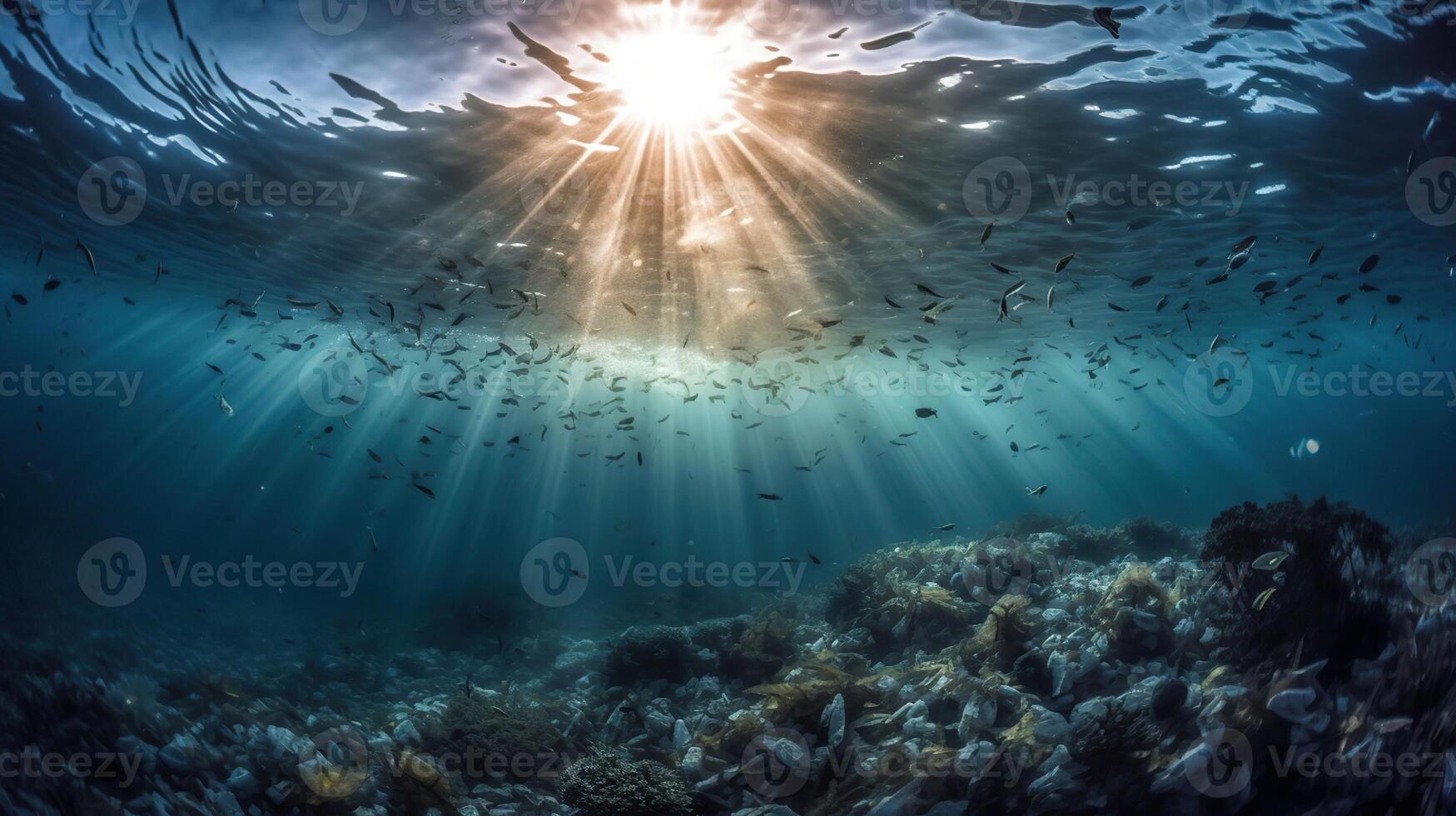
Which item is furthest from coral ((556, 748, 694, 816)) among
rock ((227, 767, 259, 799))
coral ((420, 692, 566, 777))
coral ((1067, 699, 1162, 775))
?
coral ((1067, 699, 1162, 775))

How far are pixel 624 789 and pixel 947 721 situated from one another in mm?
4007

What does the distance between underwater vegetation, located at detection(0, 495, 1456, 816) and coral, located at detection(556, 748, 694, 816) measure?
0.03 meters

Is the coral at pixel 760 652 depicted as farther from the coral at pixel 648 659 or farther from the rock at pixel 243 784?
the rock at pixel 243 784

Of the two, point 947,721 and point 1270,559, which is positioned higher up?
point 1270,559

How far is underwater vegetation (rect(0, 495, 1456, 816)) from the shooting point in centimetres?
487

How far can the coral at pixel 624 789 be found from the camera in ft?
21.9

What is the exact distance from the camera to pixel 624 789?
6.84 meters


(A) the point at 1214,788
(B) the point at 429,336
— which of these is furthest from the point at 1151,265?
(B) the point at 429,336

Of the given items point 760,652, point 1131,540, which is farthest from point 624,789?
point 1131,540

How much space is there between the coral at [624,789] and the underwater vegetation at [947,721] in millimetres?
29

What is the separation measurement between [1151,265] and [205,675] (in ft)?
83.1

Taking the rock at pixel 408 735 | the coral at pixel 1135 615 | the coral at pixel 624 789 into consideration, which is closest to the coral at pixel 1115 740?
the coral at pixel 1135 615

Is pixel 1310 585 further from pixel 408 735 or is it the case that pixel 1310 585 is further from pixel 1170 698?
pixel 408 735

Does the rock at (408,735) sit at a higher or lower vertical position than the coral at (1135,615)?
higher
